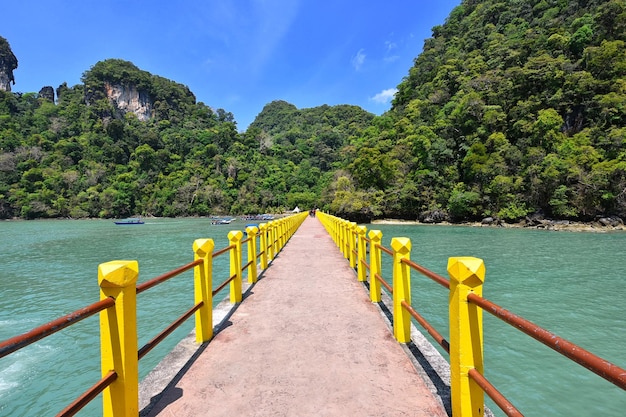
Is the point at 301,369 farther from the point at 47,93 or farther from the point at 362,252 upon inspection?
the point at 47,93

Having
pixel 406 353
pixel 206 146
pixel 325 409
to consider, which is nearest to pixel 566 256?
pixel 406 353

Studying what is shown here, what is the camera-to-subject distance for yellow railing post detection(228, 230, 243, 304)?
5758mm

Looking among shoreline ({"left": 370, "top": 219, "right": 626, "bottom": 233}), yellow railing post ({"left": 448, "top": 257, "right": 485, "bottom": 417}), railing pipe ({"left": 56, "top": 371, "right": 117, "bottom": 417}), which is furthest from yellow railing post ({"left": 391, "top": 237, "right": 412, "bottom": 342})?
shoreline ({"left": 370, "top": 219, "right": 626, "bottom": 233})

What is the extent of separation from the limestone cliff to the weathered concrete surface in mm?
167210

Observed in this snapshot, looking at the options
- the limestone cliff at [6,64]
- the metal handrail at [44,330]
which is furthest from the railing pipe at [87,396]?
the limestone cliff at [6,64]

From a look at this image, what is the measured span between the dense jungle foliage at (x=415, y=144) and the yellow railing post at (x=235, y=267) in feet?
132

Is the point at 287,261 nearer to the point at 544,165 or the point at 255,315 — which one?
the point at 255,315

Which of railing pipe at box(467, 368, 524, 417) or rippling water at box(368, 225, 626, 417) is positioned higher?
railing pipe at box(467, 368, 524, 417)

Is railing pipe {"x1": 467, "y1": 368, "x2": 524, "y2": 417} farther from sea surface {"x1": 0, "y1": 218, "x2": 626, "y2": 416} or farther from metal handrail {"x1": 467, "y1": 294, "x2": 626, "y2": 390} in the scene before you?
sea surface {"x1": 0, "y1": 218, "x2": 626, "y2": 416}

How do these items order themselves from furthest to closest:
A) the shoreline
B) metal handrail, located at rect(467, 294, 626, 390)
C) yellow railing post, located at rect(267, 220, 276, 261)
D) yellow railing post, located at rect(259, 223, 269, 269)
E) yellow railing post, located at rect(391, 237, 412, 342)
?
the shoreline < yellow railing post, located at rect(267, 220, 276, 261) < yellow railing post, located at rect(259, 223, 269, 269) < yellow railing post, located at rect(391, 237, 412, 342) < metal handrail, located at rect(467, 294, 626, 390)

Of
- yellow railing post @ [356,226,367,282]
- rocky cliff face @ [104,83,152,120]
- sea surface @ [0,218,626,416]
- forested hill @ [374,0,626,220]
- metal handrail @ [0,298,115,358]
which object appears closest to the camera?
metal handrail @ [0,298,115,358]

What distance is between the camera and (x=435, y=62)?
79875 millimetres

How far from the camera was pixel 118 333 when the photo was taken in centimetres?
225

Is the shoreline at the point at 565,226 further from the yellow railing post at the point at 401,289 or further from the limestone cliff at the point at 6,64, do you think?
the limestone cliff at the point at 6,64
